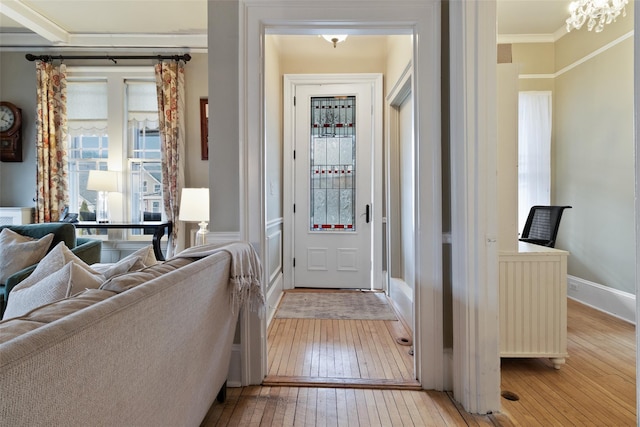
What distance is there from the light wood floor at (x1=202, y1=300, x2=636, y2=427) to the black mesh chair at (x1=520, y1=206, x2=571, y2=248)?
1.02 meters

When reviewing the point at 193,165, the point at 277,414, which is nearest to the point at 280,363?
the point at 277,414

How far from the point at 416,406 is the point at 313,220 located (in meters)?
2.57

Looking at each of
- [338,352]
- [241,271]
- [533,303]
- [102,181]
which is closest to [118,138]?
[102,181]

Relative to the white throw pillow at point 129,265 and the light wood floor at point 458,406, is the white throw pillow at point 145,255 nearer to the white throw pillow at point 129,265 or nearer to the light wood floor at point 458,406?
the white throw pillow at point 129,265

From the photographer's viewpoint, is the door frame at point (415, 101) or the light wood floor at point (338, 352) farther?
the light wood floor at point (338, 352)

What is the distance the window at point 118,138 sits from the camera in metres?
3.95

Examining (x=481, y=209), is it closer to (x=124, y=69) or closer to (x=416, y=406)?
(x=416, y=406)

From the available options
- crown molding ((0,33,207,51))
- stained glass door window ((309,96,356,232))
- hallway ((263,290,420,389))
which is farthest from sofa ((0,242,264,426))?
crown molding ((0,33,207,51))

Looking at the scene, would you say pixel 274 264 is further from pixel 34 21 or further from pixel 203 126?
pixel 34 21

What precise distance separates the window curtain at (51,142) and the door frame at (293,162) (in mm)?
2695

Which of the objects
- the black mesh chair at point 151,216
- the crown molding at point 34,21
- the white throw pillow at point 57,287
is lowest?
the white throw pillow at point 57,287

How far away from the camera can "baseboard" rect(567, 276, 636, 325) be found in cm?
279

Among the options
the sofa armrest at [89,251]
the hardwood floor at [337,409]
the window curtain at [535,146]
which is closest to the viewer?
the hardwood floor at [337,409]

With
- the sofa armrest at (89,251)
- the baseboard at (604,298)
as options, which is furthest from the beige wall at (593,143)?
the sofa armrest at (89,251)
